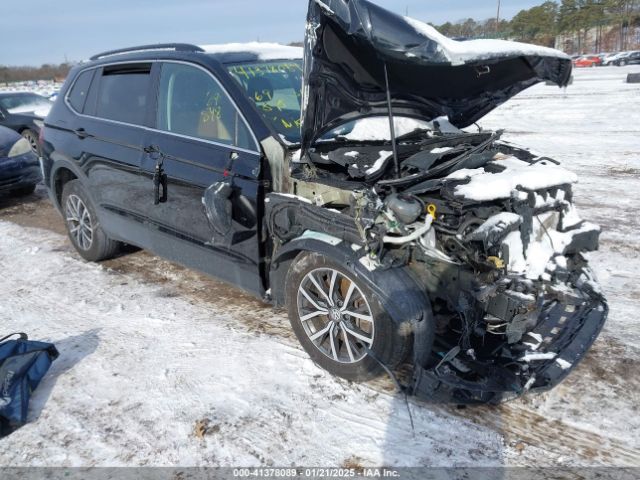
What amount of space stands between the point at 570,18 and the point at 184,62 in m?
73.2

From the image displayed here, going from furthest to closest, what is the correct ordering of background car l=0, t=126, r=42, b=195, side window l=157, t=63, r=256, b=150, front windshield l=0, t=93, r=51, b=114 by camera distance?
front windshield l=0, t=93, r=51, b=114, background car l=0, t=126, r=42, b=195, side window l=157, t=63, r=256, b=150

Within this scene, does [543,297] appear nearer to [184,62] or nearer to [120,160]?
[184,62]

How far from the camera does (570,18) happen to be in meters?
63.6

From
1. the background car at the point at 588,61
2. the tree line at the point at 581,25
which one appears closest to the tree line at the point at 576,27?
the tree line at the point at 581,25

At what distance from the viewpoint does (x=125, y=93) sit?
441cm

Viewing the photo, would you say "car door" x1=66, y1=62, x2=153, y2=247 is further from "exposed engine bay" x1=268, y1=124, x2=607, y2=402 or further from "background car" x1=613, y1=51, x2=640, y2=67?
"background car" x1=613, y1=51, x2=640, y2=67

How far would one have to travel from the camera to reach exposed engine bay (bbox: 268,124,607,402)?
260 centimetres

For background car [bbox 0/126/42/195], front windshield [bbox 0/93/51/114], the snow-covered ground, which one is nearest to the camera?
the snow-covered ground

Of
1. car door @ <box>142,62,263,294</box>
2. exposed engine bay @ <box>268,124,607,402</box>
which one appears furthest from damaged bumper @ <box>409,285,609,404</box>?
car door @ <box>142,62,263,294</box>

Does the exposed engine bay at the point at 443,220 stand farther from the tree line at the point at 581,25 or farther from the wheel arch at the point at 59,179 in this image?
the tree line at the point at 581,25

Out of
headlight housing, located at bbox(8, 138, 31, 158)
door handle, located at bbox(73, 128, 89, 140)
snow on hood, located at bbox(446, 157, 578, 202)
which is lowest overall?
snow on hood, located at bbox(446, 157, 578, 202)

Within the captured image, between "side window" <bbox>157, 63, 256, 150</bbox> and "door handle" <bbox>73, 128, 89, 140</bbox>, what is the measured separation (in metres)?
1.15

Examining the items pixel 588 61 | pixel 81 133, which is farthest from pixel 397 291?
pixel 588 61

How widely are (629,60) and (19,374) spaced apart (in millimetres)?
49763
